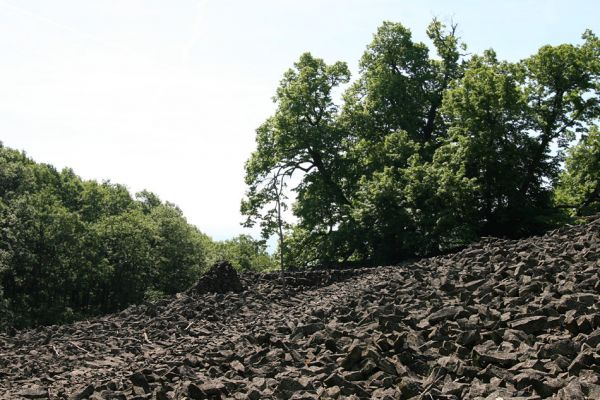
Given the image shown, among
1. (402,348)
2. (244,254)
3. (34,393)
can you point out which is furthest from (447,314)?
(244,254)

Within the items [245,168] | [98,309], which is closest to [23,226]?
[98,309]

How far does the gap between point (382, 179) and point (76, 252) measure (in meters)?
21.4

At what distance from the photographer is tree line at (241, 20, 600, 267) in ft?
103

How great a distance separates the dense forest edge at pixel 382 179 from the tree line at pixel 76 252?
0.39 feet

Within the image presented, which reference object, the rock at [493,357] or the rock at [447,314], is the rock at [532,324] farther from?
the rock at [447,314]

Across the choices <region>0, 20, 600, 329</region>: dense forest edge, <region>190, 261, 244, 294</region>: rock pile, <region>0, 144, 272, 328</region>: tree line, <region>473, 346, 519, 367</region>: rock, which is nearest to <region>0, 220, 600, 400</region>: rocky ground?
<region>473, 346, 519, 367</region>: rock

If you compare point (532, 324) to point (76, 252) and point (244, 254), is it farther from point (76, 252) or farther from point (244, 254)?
point (244, 254)

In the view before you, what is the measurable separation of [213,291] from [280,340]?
40.7 ft

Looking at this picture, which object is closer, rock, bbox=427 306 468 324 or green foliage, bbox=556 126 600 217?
rock, bbox=427 306 468 324

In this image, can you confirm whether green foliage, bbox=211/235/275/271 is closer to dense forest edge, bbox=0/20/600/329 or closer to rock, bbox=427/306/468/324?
dense forest edge, bbox=0/20/600/329

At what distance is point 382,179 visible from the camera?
32.8 meters

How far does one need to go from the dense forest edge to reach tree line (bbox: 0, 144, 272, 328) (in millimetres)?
118

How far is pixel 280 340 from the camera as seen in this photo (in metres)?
10.6

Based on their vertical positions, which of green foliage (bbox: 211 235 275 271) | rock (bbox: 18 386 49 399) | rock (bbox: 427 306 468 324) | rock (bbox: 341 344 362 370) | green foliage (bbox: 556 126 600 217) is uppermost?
green foliage (bbox: 211 235 275 271)
